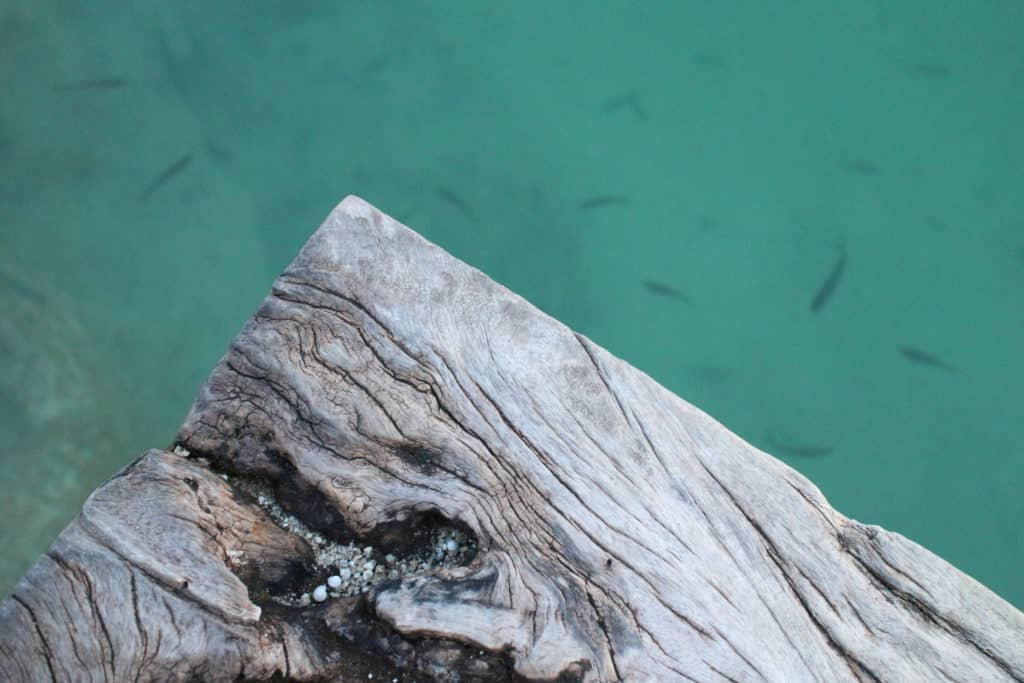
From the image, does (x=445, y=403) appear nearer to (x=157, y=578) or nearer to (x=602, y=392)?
(x=602, y=392)

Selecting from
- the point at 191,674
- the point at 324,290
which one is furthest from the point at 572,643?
the point at 324,290

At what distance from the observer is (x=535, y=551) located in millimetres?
1655

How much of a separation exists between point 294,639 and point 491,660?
1.26ft

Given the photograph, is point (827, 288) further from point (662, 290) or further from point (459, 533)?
point (459, 533)

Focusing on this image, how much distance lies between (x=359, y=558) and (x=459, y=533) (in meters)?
0.22

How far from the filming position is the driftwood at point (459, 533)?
154cm

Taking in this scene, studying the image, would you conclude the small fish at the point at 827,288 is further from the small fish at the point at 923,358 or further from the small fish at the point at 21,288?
the small fish at the point at 21,288

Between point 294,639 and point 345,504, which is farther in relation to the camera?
point 345,504

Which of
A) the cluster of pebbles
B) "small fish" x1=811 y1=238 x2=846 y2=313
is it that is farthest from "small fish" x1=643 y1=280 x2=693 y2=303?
the cluster of pebbles

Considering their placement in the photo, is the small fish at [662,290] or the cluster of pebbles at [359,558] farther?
the small fish at [662,290]

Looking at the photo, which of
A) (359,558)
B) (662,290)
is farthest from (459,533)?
(662,290)

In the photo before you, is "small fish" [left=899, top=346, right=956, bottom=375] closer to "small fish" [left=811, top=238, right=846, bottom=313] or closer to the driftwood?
"small fish" [left=811, top=238, right=846, bottom=313]

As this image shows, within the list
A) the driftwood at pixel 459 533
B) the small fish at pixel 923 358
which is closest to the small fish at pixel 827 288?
the small fish at pixel 923 358

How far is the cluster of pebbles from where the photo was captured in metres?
1.65
